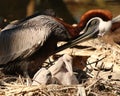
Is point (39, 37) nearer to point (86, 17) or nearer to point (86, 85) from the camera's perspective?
point (86, 17)

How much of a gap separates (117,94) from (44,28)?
2.66 feet

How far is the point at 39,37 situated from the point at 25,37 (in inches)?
5.6

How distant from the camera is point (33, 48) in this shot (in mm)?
4613

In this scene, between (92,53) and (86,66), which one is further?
(92,53)

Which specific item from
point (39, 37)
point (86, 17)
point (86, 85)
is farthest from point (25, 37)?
point (86, 85)

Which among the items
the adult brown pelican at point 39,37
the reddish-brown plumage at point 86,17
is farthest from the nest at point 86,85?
the reddish-brown plumage at point 86,17

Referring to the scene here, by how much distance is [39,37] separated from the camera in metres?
4.62

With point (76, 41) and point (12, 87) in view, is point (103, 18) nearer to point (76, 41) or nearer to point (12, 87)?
point (76, 41)

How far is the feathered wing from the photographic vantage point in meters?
4.62

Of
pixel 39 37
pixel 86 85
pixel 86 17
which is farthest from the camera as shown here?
pixel 86 17

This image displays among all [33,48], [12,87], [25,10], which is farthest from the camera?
[25,10]

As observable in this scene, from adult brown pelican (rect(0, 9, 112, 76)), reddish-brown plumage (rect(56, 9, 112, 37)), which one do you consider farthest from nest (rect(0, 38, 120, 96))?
reddish-brown plumage (rect(56, 9, 112, 37))

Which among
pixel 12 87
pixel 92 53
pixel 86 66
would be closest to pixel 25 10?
pixel 92 53

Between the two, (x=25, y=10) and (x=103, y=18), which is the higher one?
(x=25, y=10)
